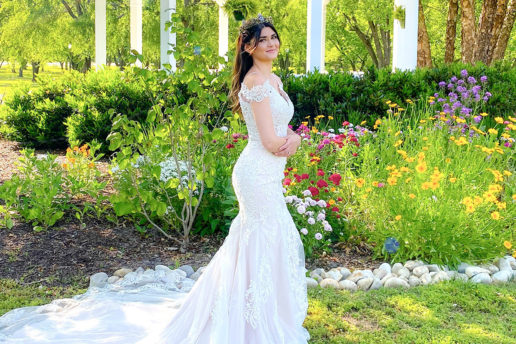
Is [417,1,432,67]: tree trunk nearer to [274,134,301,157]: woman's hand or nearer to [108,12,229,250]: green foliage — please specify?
[108,12,229,250]: green foliage

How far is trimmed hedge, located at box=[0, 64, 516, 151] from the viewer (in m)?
8.34

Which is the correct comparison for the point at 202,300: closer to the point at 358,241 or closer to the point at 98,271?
the point at 98,271

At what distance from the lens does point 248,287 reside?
3207 mm

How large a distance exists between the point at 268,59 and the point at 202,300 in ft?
4.58

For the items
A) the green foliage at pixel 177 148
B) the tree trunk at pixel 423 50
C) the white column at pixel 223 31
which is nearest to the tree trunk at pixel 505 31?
the tree trunk at pixel 423 50

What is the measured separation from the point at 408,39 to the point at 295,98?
120 inches

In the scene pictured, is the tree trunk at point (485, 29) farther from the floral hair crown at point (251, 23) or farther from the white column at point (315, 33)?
the floral hair crown at point (251, 23)

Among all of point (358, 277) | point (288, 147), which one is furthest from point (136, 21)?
point (288, 147)

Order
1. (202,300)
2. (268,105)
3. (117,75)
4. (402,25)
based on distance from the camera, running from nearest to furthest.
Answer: (268,105)
(202,300)
(117,75)
(402,25)

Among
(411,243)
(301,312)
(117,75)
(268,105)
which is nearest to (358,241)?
(411,243)

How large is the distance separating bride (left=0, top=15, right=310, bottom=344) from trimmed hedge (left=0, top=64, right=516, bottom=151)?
476 cm

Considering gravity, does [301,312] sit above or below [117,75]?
below

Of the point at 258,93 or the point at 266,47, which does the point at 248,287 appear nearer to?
the point at 258,93

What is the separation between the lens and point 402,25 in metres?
10.4
